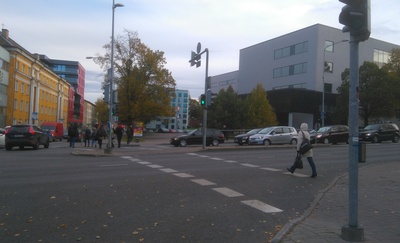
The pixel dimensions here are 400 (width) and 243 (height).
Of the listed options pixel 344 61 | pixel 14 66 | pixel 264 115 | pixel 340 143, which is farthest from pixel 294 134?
pixel 14 66

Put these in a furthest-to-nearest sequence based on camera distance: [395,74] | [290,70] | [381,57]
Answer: [381,57]
[290,70]
[395,74]

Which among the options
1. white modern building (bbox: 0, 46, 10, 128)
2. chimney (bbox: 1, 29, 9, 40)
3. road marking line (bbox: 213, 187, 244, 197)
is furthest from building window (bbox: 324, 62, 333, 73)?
chimney (bbox: 1, 29, 9, 40)

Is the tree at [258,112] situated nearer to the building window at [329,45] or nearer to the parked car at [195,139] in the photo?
the building window at [329,45]

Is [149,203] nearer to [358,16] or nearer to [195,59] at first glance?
[358,16]

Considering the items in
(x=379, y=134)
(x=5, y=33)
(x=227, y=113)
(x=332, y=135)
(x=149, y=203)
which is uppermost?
(x=5, y=33)

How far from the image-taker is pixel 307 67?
2094 inches

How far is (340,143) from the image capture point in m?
30.5

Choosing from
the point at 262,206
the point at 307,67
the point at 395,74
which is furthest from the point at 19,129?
the point at 395,74

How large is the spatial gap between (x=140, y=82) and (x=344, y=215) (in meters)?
44.5

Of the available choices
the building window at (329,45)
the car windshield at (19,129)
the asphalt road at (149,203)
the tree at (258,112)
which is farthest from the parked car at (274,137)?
the building window at (329,45)

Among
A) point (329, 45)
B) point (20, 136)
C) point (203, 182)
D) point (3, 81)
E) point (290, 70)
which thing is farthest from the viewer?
point (290, 70)

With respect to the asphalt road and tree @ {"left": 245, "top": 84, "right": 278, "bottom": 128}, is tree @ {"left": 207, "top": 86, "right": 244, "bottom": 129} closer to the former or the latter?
tree @ {"left": 245, "top": 84, "right": 278, "bottom": 128}

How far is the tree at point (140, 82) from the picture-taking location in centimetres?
4834

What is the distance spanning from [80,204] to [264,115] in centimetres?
3927
